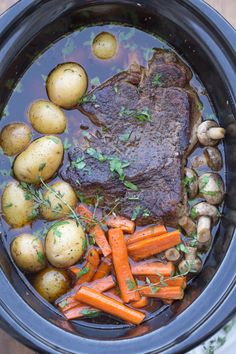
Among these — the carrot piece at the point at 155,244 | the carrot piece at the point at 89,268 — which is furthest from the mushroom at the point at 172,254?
the carrot piece at the point at 89,268

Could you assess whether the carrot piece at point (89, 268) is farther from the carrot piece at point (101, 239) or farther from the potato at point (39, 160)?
the potato at point (39, 160)

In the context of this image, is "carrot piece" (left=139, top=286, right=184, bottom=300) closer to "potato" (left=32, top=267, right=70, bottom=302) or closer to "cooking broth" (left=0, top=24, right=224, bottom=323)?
"cooking broth" (left=0, top=24, right=224, bottom=323)

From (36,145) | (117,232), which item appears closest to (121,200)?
(117,232)

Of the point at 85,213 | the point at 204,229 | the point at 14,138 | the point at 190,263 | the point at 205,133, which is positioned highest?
the point at 14,138

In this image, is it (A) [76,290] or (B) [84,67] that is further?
(B) [84,67]

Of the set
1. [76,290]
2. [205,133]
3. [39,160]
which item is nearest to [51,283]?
[76,290]

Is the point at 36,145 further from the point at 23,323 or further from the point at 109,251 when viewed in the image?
the point at 23,323

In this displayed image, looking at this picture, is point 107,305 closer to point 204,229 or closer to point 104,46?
point 204,229
